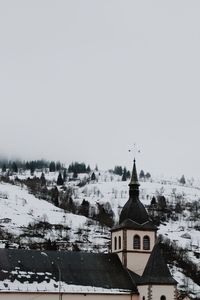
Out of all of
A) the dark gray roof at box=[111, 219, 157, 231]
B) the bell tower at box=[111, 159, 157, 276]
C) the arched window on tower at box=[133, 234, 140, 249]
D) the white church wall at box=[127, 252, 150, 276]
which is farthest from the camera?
the dark gray roof at box=[111, 219, 157, 231]

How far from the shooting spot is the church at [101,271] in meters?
64.1

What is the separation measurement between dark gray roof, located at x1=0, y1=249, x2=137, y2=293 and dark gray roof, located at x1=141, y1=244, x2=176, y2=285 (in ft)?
6.84

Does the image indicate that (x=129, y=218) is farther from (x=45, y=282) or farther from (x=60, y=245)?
(x=60, y=245)

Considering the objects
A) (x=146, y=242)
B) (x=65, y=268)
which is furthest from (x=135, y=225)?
(x=65, y=268)

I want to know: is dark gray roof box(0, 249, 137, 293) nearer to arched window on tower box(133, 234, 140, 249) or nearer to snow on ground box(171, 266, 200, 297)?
arched window on tower box(133, 234, 140, 249)

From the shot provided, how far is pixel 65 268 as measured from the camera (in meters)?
67.9

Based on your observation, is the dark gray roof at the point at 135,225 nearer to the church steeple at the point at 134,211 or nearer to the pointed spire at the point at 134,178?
the church steeple at the point at 134,211

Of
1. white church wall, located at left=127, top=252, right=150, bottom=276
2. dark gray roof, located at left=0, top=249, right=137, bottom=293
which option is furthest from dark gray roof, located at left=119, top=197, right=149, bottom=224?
dark gray roof, located at left=0, top=249, right=137, bottom=293

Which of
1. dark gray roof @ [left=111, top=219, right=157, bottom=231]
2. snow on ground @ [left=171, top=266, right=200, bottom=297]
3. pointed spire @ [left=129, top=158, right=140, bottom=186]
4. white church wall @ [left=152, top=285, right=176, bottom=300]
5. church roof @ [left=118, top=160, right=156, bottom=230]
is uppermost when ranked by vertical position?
pointed spire @ [left=129, top=158, right=140, bottom=186]

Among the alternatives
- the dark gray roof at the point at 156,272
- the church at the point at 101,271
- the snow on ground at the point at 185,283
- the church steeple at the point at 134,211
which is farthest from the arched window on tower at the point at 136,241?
the snow on ground at the point at 185,283

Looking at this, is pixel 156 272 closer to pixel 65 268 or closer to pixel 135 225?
pixel 135 225

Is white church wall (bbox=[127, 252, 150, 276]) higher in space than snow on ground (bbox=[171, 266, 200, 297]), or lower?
higher

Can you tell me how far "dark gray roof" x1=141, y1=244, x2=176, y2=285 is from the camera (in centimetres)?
6726

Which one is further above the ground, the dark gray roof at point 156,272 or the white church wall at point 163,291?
the dark gray roof at point 156,272
